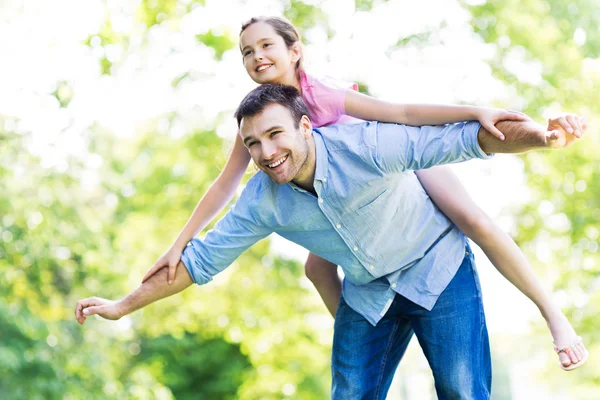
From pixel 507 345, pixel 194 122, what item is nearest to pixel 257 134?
pixel 194 122

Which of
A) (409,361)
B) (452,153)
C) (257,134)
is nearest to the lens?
(452,153)

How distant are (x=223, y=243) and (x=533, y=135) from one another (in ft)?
3.72

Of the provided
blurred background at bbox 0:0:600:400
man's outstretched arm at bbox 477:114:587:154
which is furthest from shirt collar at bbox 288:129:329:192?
blurred background at bbox 0:0:600:400

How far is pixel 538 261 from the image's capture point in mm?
9750

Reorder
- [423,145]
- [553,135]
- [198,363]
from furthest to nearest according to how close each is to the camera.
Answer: [198,363] → [423,145] → [553,135]

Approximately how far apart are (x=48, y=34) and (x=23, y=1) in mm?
430

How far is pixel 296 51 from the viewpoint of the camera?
3.07m

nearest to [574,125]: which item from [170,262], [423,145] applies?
[423,145]

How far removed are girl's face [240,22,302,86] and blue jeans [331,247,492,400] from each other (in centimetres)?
89

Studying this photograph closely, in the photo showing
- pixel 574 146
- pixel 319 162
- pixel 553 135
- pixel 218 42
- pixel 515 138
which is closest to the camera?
pixel 553 135

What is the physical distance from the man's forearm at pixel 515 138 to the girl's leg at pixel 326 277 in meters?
0.99

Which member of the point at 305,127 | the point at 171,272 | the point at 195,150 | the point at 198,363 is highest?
the point at 305,127

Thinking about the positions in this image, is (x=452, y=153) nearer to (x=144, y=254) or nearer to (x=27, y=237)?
(x=27, y=237)

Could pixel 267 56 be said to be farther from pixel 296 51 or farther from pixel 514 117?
pixel 514 117
